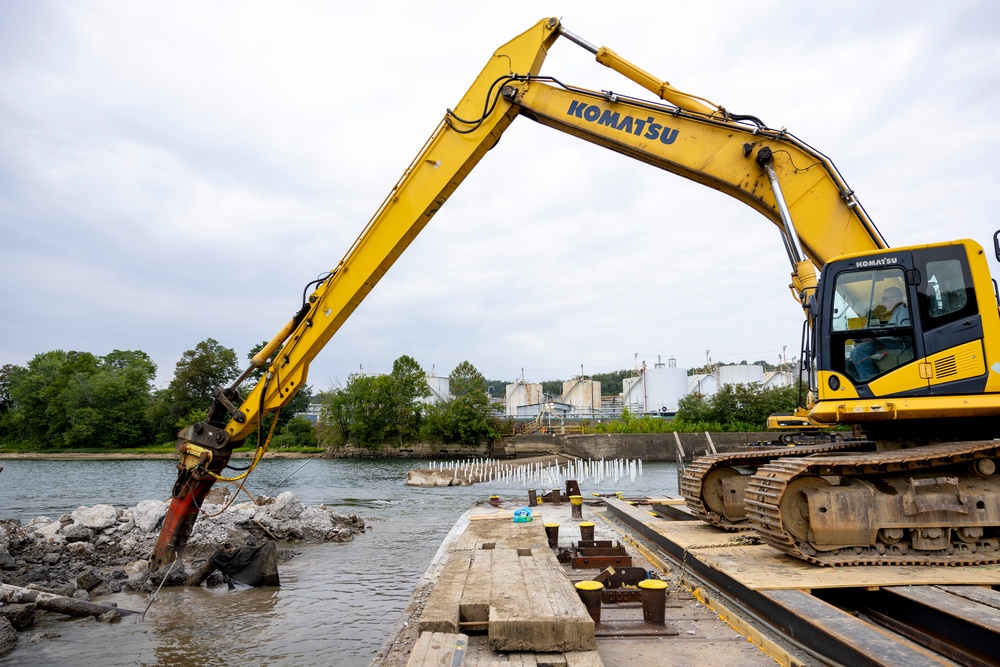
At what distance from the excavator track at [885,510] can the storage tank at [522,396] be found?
8704cm

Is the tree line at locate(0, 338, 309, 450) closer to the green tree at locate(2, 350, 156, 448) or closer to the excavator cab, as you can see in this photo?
the green tree at locate(2, 350, 156, 448)

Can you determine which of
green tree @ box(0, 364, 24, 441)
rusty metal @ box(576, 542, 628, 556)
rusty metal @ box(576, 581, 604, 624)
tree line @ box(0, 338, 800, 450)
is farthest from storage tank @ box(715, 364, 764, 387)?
green tree @ box(0, 364, 24, 441)

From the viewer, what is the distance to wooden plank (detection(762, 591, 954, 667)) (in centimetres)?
308

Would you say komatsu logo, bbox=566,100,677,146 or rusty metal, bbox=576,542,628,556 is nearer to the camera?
rusty metal, bbox=576,542,628,556

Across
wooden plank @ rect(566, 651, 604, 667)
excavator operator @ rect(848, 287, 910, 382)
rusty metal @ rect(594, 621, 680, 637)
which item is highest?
excavator operator @ rect(848, 287, 910, 382)

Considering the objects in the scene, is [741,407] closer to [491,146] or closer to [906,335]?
[491,146]

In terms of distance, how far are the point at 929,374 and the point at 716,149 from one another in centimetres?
369

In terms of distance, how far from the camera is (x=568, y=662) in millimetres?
3174

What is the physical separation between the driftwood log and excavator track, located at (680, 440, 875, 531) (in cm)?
751

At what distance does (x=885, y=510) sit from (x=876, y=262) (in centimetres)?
244

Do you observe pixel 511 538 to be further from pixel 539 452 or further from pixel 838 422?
pixel 539 452

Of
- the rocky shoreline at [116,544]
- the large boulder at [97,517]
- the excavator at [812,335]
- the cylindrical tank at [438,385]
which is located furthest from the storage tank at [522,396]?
the excavator at [812,335]

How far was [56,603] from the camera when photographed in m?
7.76

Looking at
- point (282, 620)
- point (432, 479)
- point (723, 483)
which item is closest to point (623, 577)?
point (723, 483)
